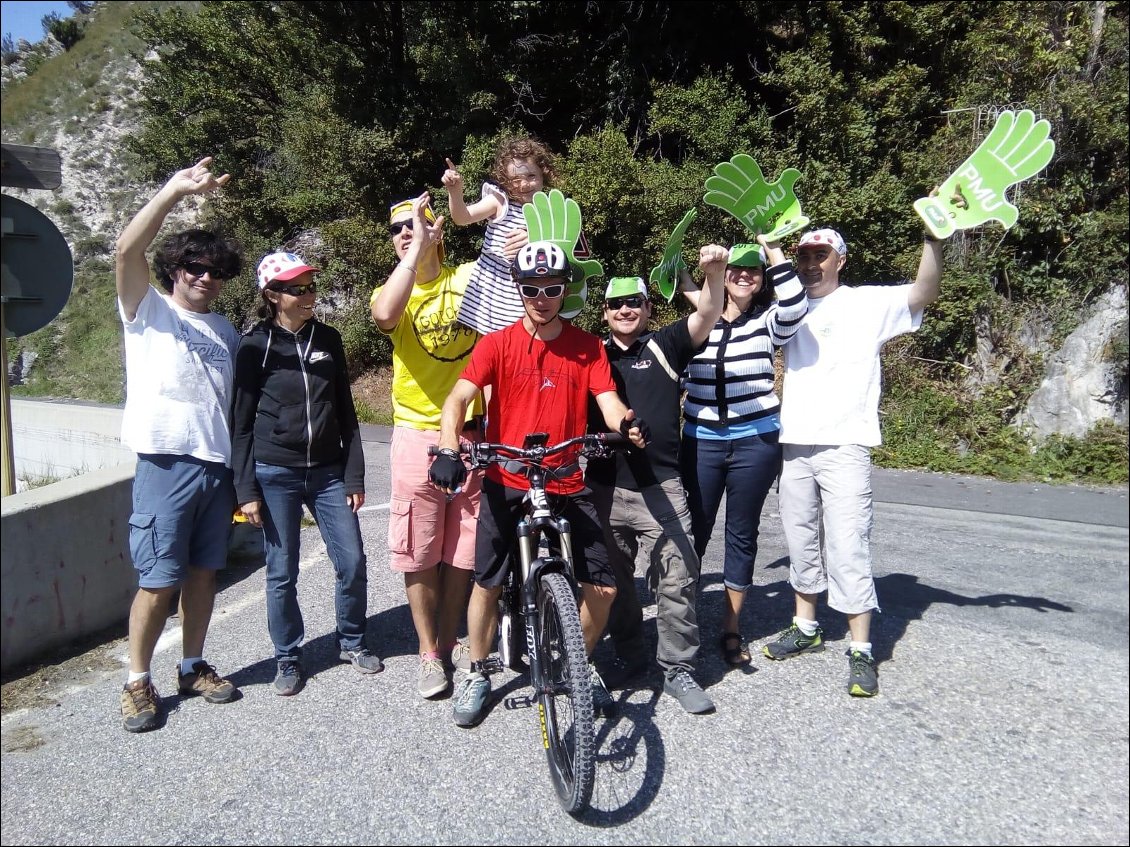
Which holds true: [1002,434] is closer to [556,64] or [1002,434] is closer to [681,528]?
[681,528]

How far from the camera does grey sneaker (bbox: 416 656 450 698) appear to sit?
366 centimetres

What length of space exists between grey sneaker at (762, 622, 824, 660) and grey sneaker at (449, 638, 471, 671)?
1.51 metres

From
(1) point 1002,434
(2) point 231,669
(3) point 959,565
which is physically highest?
(1) point 1002,434

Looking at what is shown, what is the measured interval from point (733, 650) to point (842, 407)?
133 cm

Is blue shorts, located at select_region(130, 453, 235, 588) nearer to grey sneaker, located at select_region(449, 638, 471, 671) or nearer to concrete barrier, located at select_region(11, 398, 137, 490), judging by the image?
grey sneaker, located at select_region(449, 638, 471, 671)

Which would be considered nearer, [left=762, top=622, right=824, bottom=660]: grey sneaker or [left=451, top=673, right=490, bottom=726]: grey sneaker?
[left=451, top=673, right=490, bottom=726]: grey sneaker

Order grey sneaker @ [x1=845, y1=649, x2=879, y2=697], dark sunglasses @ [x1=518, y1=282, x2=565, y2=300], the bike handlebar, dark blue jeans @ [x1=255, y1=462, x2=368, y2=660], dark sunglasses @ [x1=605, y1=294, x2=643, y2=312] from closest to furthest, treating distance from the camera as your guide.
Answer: the bike handlebar < dark sunglasses @ [x1=518, y1=282, x2=565, y2=300] < grey sneaker @ [x1=845, y1=649, x2=879, y2=697] < dark sunglasses @ [x1=605, y1=294, x2=643, y2=312] < dark blue jeans @ [x1=255, y1=462, x2=368, y2=660]

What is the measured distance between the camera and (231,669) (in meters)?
4.01

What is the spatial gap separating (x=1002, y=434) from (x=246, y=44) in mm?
19786

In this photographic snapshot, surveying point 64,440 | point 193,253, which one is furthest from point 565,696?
point 64,440

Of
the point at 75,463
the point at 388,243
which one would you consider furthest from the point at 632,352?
the point at 388,243

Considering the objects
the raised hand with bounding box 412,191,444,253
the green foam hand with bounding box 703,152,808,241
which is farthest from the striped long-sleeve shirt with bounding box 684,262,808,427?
the raised hand with bounding box 412,191,444,253

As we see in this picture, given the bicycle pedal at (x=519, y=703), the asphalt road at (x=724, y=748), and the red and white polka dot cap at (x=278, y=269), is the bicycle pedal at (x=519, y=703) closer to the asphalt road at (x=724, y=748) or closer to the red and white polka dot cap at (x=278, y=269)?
the asphalt road at (x=724, y=748)

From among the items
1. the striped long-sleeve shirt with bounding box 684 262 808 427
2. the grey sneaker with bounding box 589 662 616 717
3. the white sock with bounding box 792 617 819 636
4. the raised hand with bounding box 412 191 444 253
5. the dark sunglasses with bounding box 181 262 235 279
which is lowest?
the grey sneaker with bounding box 589 662 616 717
